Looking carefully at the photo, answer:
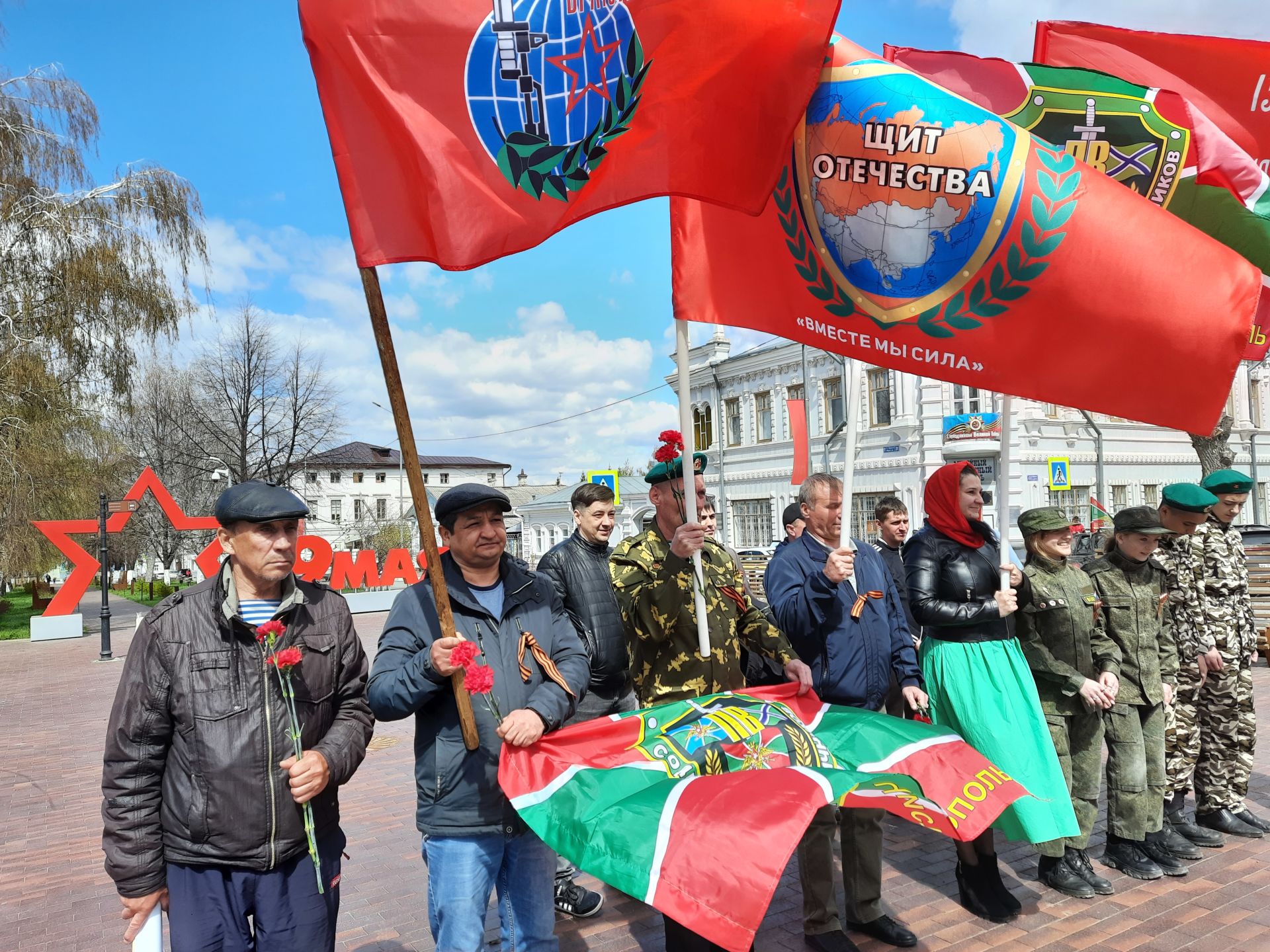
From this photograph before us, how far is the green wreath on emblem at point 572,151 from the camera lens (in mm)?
3322

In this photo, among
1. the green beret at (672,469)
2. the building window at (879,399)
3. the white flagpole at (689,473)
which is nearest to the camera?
the white flagpole at (689,473)

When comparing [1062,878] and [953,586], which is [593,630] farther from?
[1062,878]

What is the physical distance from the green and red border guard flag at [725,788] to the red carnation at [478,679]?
0.42 m

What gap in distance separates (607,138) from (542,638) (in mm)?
2033

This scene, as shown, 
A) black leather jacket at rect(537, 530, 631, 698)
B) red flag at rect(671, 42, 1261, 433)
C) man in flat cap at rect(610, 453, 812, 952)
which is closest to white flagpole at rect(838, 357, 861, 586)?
red flag at rect(671, 42, 1261, 433)

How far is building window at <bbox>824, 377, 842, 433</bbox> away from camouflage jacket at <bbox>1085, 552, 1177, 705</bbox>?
30.4 metres

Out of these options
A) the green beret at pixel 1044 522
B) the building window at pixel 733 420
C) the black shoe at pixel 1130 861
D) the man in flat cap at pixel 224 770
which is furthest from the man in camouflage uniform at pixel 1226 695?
the building window at pixel 733 420

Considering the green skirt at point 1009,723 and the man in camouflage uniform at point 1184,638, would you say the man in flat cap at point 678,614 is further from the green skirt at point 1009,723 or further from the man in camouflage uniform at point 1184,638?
the man in camouflage uniform at point 1184,638

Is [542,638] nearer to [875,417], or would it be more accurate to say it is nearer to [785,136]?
[785,136]

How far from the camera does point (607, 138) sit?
3.54 meters

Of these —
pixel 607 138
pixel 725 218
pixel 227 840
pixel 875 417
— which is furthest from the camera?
pixel 875 417

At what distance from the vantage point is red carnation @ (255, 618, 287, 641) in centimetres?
267

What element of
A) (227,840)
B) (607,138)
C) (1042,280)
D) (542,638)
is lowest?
(227,840)

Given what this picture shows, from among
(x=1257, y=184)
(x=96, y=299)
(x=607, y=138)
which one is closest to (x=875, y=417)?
(x=96, y=299)
